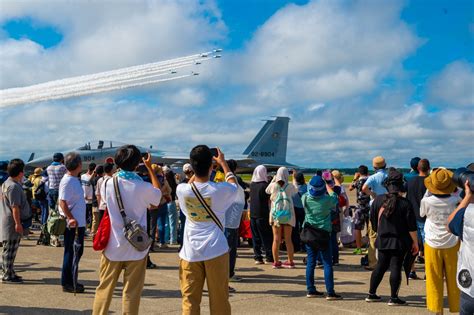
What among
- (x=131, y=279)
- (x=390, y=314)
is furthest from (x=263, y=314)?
(x=131, y=279)

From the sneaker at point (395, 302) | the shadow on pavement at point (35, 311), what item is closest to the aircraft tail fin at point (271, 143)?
the sneaker at point (395, 302)

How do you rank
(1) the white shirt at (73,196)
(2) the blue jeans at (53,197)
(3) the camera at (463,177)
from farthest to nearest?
(2) the blue jeans at (53,197)
(1) the white shirt at (73,196)
(3) the camera at (463,177)

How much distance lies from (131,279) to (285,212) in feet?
15.0

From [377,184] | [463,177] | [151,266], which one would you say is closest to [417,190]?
[377,184]

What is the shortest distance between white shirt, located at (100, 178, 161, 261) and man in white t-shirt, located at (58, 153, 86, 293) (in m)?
2.09

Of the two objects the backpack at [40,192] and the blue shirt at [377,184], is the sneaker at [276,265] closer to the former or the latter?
the blue shirt at [377,184]

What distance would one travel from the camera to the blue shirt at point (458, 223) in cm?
393

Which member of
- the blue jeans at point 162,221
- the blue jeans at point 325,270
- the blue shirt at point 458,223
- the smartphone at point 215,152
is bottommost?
the blue jeans at point 325,270

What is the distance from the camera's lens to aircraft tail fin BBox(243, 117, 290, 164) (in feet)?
149

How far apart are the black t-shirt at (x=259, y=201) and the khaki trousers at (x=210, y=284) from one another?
197 inches

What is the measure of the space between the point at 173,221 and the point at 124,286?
7.49 metres

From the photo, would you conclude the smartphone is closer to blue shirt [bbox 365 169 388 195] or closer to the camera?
the camera

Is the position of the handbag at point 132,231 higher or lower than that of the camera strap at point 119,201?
lower

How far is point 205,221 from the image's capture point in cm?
455
